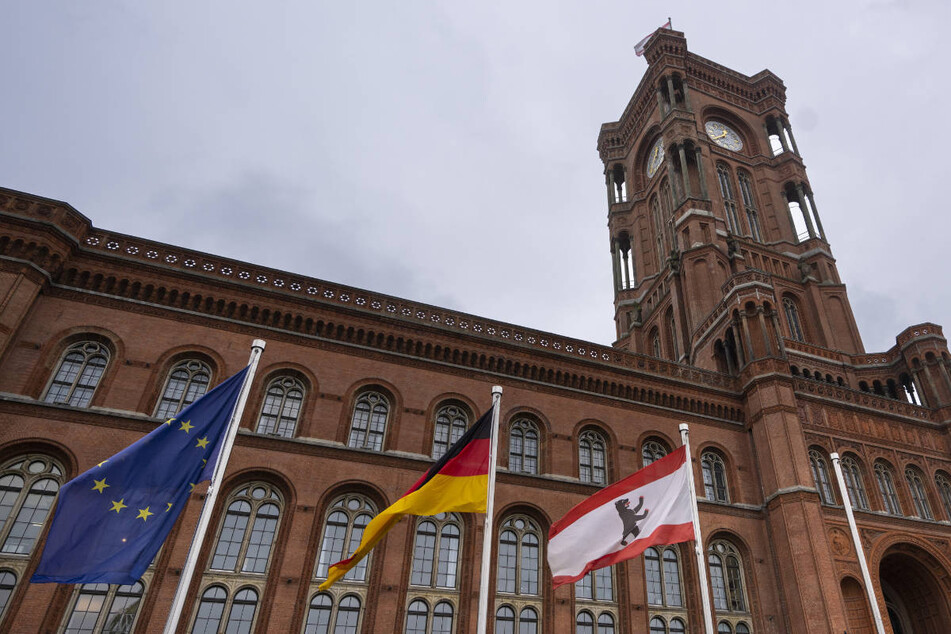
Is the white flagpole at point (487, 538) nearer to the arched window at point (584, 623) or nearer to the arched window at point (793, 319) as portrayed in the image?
the arched window at point (584, 623)

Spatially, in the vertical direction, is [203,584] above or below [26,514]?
below

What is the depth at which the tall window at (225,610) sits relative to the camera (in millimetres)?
17203

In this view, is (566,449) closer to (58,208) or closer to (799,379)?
(799,379)

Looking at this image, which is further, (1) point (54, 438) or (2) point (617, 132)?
(2) point (617, 132)

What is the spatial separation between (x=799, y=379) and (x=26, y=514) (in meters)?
28.6

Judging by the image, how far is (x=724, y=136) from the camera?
163 feet

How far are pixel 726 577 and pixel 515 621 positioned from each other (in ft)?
28.6

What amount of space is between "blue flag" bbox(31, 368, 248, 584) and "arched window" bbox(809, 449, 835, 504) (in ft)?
76.0

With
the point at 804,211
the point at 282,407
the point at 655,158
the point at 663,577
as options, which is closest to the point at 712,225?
the point at 804,211

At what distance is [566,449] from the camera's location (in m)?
23.8

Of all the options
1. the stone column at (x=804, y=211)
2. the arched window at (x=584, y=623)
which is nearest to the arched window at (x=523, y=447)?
the arched window at (x=584, y=623)

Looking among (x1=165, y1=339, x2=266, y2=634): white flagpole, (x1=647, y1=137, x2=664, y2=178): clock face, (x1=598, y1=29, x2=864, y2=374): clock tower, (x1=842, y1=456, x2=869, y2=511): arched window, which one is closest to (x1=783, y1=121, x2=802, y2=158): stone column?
(x1=598, y1=29, x2=864, y2=374): clock tower

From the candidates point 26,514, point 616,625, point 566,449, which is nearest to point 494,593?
point 616,625

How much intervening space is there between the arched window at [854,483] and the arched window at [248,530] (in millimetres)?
22383
